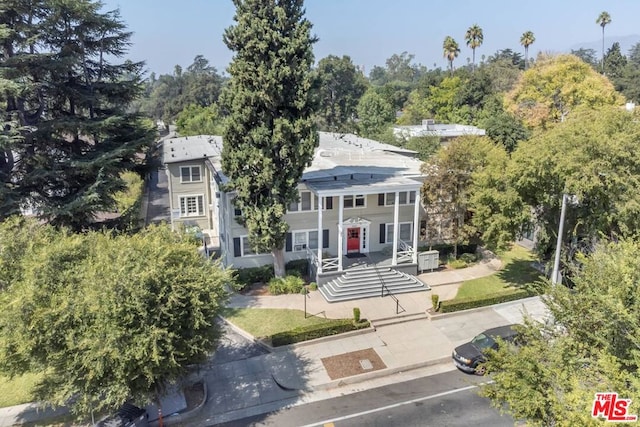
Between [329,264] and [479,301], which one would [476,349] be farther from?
[329,264]

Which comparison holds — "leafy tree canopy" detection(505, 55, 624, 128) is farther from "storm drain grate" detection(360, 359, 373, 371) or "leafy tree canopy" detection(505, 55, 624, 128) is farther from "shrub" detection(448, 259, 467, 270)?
"storm drain grate" detection(360, 359, 373, 371)

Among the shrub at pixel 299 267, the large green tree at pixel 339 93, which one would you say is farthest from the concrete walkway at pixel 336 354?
the large green tree at pixel 339 93

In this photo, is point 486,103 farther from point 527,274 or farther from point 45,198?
point 45,198

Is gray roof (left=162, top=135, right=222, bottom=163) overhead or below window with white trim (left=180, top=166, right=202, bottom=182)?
overhead

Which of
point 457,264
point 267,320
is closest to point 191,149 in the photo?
point 267,320

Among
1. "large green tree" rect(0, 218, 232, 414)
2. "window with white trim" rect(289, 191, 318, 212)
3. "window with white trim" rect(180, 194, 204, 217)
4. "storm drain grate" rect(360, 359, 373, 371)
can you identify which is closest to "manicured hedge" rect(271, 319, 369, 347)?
"storm drain grate" rect(360, 359, 373, 371)

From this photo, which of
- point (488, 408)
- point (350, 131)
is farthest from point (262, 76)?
point (350, 131)

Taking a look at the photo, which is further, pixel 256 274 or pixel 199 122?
pixel 199 122
